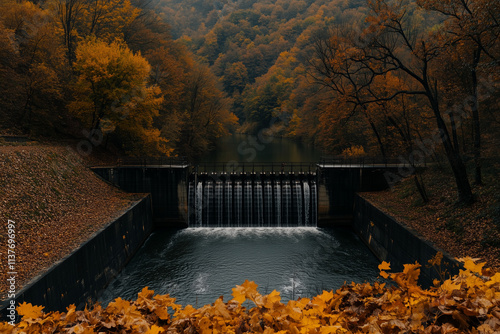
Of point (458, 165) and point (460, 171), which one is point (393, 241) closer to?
point (460, 171)

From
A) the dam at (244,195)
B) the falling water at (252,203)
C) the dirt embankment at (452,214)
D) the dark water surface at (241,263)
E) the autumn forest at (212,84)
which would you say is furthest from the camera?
the falling water at (252,203)

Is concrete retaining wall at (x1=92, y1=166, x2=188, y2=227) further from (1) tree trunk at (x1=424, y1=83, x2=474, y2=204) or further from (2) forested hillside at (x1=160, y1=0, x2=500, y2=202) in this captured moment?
(1) tree trunk at (x1=424, y1=83, x2=474, y2=204)

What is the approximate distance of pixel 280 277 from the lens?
1844 cm

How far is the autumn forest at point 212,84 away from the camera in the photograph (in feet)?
58.7

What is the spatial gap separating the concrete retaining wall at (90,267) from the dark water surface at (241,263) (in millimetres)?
857

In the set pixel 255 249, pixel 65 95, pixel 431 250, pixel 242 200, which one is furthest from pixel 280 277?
pixel 65 95

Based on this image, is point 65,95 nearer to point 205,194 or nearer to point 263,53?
point 205,194

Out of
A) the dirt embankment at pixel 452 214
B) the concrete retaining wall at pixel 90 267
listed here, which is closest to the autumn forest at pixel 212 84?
the dirt embankment at pixel 452 214

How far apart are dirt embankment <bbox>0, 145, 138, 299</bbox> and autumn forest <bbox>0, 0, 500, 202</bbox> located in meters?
6.29

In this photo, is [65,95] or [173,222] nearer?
[173,222]

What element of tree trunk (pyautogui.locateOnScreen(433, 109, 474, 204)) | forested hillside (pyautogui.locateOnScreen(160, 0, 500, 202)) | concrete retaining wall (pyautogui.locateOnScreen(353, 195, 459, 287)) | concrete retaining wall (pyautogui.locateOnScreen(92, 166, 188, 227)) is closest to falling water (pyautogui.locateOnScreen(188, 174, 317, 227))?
concrete retaining wall (pyautogui.locateOnScreen(92, 166, 188, 227))

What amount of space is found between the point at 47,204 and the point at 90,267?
5.15 meters

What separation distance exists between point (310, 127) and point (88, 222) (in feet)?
130

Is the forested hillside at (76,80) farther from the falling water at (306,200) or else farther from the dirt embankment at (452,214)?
the dirt embankment at (452,214)
